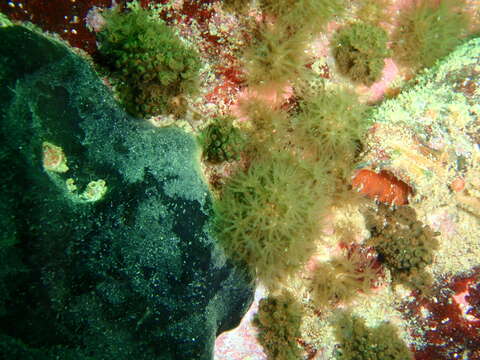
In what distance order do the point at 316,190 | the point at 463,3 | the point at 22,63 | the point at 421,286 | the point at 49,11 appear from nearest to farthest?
the point at 22,63 < the point at 49,11 < the point at 316,190 < the point at 421,286 < the point at 463,3

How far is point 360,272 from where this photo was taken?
4.74 meters

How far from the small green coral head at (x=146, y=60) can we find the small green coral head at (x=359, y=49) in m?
2.11

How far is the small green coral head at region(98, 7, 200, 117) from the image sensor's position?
3371mm

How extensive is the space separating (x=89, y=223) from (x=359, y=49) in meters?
3.97

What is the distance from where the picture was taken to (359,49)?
4426 mm

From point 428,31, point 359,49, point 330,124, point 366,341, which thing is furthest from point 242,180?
point 428,31

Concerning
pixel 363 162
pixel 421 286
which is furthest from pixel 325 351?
Result: pixel 363 162

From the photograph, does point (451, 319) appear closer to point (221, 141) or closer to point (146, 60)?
point (221, 141)

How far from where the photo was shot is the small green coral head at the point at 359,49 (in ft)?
14.6

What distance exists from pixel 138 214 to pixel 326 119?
2594 mm

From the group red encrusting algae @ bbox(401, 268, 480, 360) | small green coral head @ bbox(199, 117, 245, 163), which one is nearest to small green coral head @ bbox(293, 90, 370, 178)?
small green coral head @ bbox(199, 117, 245, 163)

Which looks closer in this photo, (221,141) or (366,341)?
(221,141)

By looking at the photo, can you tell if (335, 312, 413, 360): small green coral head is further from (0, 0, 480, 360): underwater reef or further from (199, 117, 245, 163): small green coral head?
(199, 117, 245, 163): small green coral head

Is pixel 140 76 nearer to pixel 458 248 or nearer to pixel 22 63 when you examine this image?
pixel 22 63
